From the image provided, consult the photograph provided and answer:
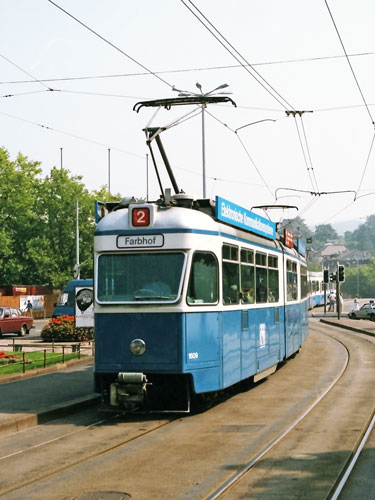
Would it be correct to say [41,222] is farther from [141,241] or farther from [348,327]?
[141,241]

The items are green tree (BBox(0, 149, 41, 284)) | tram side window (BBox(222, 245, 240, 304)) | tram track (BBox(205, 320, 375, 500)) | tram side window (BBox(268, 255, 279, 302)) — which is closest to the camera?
tram track (BBox(205, 320, 375, 500))

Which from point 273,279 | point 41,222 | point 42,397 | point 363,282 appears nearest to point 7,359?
point 42,397

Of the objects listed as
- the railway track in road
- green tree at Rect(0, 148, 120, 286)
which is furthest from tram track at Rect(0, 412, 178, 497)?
green tree at Rect(0, 148, 120, 286)

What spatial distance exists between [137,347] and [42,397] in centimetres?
305

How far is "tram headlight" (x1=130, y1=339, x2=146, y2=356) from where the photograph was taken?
1226cm

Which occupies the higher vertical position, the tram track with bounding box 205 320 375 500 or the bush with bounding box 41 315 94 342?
the bush with bounding box 41 315 94 342

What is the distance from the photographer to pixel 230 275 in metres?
13.6

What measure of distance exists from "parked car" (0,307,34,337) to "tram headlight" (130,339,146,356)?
26125mm

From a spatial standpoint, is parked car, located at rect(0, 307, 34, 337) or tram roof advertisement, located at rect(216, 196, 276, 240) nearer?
tram roof advertisement, located at rect(216, 196, 276, 240)

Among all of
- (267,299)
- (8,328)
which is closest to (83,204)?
(8,328)

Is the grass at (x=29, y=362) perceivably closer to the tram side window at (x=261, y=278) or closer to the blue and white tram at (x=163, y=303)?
the tram side window at (x=261, y=278)

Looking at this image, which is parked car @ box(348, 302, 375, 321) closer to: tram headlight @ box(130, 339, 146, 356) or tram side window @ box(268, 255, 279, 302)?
tram side window @ box(268, 255, 279, 302)

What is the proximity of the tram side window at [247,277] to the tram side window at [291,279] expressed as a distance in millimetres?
4550

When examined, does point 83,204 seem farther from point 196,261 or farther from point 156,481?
point 156,481
